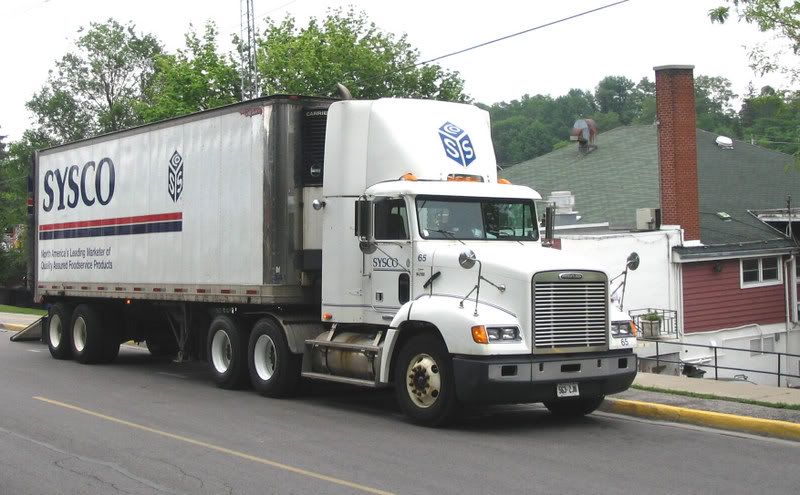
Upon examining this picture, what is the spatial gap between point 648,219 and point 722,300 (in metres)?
3.34

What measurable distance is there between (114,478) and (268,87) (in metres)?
33.8

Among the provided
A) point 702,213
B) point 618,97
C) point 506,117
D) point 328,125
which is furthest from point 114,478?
point 618,97

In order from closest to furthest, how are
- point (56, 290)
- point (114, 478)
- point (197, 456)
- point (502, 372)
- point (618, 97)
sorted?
point (114, 478) → point (197, 456) → point (502, 372) → point (56, 290) → point (618, 97)

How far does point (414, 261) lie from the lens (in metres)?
12.4

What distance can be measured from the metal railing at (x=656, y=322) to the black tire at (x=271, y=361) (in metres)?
13.1

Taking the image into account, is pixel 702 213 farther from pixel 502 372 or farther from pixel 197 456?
pixel 197 456

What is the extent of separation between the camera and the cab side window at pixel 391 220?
12.5m

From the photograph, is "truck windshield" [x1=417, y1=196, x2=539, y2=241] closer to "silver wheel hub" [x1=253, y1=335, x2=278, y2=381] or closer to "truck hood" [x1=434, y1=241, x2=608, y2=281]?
"truck hood" [x1=434, y1=241, x2=608, y2=281]

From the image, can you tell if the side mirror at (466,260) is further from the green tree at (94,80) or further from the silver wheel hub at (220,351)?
the green tree at (94,80)

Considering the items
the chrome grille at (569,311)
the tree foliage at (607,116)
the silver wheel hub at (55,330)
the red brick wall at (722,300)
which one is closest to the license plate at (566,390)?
the chrome grille at (569,311)

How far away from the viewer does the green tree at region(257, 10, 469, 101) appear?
40.4 meters

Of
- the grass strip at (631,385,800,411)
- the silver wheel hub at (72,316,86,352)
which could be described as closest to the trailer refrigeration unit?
the silver wheel hub at (72,316,86,352)

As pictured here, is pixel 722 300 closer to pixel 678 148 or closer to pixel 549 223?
pixel 678 148

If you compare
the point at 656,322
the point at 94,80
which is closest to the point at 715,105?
the point at 94,80
